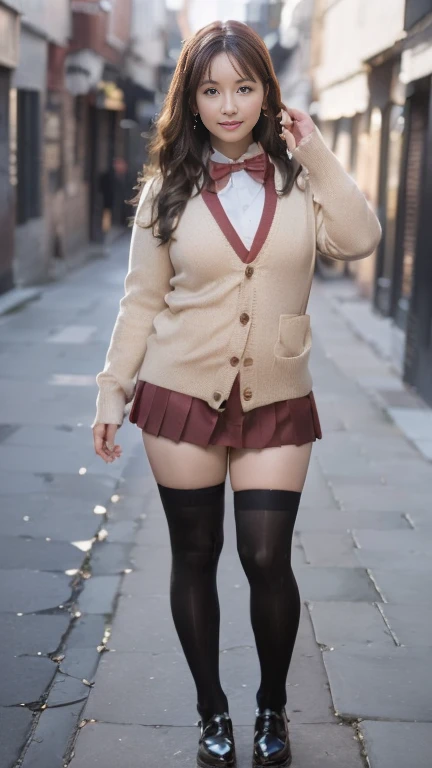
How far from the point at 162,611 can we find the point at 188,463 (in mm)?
1518

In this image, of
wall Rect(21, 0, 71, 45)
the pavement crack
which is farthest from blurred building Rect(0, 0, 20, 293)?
the pavement crack

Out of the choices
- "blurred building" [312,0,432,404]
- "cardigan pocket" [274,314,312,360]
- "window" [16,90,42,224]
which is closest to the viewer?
"cardigan pocket" [274,314,312,360]

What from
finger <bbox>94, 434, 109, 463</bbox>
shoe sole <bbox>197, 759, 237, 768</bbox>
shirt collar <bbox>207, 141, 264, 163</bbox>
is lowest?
shoe sole <bbox>197, 759, 237, 768</bbox>

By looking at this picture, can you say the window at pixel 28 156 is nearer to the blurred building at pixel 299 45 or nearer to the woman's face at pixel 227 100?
the blurred building at pixel 299 45

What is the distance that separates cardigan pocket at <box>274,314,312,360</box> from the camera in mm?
2910

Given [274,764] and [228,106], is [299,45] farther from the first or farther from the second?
[274,764]

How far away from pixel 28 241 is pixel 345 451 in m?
10.00

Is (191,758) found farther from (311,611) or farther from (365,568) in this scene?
(365,568)

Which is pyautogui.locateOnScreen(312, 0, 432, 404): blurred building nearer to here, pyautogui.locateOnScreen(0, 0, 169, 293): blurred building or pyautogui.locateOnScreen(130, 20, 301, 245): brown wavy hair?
pyautogui.locateOnScreen(0, 0, 169, 293): blurred building

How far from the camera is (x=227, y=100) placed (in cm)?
281

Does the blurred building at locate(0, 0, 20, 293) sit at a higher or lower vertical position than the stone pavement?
higher

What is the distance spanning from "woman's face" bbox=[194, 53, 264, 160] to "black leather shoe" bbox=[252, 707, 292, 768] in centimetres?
145

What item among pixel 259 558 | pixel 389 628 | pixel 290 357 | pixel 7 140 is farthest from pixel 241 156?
pixel 7 140

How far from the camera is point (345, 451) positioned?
7141 mm
